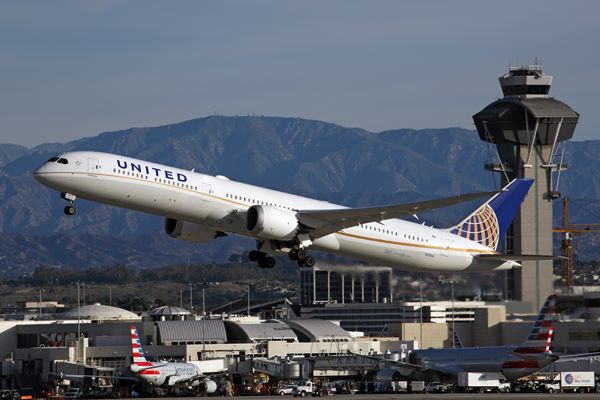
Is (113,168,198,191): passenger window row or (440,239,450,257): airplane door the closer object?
(113,168,198,191): passenger window row

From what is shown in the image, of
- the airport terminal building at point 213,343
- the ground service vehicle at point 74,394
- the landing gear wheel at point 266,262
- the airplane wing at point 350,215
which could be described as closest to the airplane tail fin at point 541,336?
the airport terminal building at point 213,343

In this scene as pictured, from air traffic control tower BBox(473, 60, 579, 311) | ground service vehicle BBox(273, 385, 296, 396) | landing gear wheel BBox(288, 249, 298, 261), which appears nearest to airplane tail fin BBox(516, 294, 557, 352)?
ground service vehicle BBox(273, 385, 296, 396)

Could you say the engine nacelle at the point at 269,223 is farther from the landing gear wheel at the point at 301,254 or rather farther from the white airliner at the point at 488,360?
the white airliner at the point at 488,360

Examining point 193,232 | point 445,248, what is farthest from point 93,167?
point 445,248

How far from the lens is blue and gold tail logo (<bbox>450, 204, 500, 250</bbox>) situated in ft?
193

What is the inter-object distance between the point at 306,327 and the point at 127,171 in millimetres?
57571

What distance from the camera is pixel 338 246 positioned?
5019 cm

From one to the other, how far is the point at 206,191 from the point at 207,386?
82.2ft

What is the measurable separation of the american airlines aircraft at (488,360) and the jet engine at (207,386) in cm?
1375

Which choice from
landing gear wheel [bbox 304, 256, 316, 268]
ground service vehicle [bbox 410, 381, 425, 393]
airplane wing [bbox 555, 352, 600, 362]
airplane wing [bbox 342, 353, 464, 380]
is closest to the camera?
landing gear wheel [bbox 304, 256, 316, 268]

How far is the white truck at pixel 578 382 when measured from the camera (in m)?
61.6

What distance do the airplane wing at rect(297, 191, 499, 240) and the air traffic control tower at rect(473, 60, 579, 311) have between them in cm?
11840

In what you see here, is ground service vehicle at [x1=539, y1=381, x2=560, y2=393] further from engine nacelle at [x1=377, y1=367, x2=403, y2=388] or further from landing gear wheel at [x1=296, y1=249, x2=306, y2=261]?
landing gear wheel at [x1=296, y1=249, x2=306, y2=261]

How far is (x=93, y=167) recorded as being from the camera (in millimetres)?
42469
